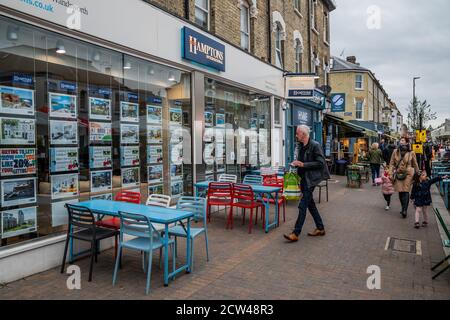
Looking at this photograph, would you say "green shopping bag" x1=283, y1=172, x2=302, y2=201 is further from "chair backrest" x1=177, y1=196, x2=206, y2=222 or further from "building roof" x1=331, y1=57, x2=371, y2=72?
"building roof" x1=331, y1=57, x2=371, y2=72

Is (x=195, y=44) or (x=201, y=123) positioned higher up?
(x=195, y=44)

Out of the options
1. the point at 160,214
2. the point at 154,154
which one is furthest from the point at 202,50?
the point at 160,214

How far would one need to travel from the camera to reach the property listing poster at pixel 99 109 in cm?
627

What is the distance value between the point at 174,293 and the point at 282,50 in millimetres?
12501

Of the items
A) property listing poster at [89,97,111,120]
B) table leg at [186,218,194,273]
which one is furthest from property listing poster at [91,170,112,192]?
table leg at [186,218,194,273]

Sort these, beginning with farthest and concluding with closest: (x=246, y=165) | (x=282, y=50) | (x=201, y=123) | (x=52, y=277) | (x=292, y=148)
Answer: (x=292, y=148) < (x=282, y=50) < (x=246, y=165) < (x=201, y=123) < (x=52, y=277)

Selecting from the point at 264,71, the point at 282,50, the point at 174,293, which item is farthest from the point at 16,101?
the point at 282,50

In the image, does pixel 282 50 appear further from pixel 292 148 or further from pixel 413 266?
pixel 413 266

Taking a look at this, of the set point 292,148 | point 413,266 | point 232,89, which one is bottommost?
point 413,266

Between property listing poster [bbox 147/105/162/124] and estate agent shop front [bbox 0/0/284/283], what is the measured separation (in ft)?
0.12

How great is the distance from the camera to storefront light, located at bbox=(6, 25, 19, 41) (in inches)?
197

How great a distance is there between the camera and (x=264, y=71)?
12.6 m

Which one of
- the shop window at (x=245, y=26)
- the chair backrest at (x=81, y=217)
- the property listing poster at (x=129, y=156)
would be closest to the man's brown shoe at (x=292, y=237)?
the property listing poster at (x=129, y=156)

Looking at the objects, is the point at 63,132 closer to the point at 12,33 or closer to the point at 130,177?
the point at 12,33
